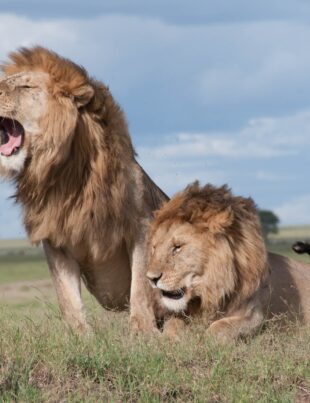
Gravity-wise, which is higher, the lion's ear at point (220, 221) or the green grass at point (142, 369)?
the lion's ear at point (220, 221)

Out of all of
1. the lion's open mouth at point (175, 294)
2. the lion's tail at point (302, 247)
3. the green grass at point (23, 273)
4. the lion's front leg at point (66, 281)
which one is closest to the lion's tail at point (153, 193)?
the lion's front leg at point (66, 281)

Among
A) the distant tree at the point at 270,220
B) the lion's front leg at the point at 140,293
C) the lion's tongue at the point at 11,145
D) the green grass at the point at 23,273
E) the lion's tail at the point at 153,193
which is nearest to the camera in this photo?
the lion's tongue at the point at 11,145

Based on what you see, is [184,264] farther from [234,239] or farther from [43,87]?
[43,87]

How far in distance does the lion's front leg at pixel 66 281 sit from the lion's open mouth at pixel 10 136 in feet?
2.07

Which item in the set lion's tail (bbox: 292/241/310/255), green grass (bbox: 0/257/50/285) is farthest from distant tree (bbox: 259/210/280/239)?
lion's tail (bbox: 292/241/310/255)

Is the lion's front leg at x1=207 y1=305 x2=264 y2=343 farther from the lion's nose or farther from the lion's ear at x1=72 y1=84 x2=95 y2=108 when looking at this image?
the lion's ear at x1=72 y1=84 x2=95 y2=108

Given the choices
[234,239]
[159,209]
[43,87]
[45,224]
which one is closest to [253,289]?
[234,239]

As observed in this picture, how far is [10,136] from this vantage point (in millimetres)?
5551

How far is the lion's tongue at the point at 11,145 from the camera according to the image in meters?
5.48

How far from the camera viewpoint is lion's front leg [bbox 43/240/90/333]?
5723 millimetres

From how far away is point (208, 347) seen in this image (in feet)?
15.5

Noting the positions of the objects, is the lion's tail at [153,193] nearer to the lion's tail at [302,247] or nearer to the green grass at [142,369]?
the lion's tail at [302,247]

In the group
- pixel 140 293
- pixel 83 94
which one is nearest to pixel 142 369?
pixel 140 293

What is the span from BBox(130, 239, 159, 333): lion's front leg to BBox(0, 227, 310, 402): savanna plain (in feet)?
2.01
